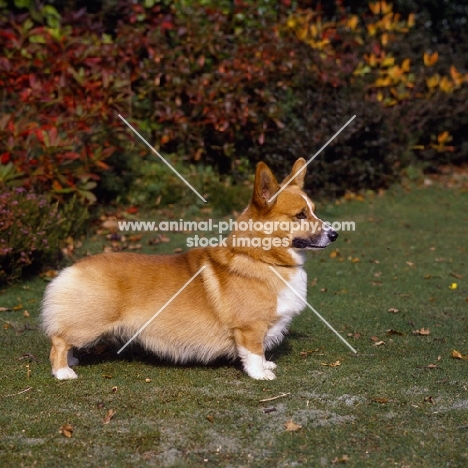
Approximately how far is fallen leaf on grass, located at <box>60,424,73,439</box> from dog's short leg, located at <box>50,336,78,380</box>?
0.81 metres

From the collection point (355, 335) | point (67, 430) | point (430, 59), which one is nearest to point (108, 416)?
point (67, 430)

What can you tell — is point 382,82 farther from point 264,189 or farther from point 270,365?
point 270,365

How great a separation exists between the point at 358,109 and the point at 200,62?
2490 mm

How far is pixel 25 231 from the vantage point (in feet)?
23.5

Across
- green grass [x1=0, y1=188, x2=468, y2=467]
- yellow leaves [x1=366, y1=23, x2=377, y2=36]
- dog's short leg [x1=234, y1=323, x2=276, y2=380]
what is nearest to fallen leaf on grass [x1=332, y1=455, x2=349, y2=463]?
green grass [x1=0, y1=188, x2=468, y2=467]

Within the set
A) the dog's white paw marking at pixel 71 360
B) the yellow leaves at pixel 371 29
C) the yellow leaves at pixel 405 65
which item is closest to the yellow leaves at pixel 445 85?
the yellow leaves at pixel 405 65

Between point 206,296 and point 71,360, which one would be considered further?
point 71,360

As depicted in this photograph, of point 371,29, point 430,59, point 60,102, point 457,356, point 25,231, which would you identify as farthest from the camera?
point 430,59

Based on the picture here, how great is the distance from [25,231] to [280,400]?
3.79 meters

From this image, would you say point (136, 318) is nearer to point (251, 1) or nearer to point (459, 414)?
point (459, 414)

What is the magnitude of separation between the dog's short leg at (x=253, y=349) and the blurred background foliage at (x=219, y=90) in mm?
4325

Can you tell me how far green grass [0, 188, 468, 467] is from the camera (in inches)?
145

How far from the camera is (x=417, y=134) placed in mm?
12453

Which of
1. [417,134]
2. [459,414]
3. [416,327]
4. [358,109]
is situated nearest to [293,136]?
[358,109]
